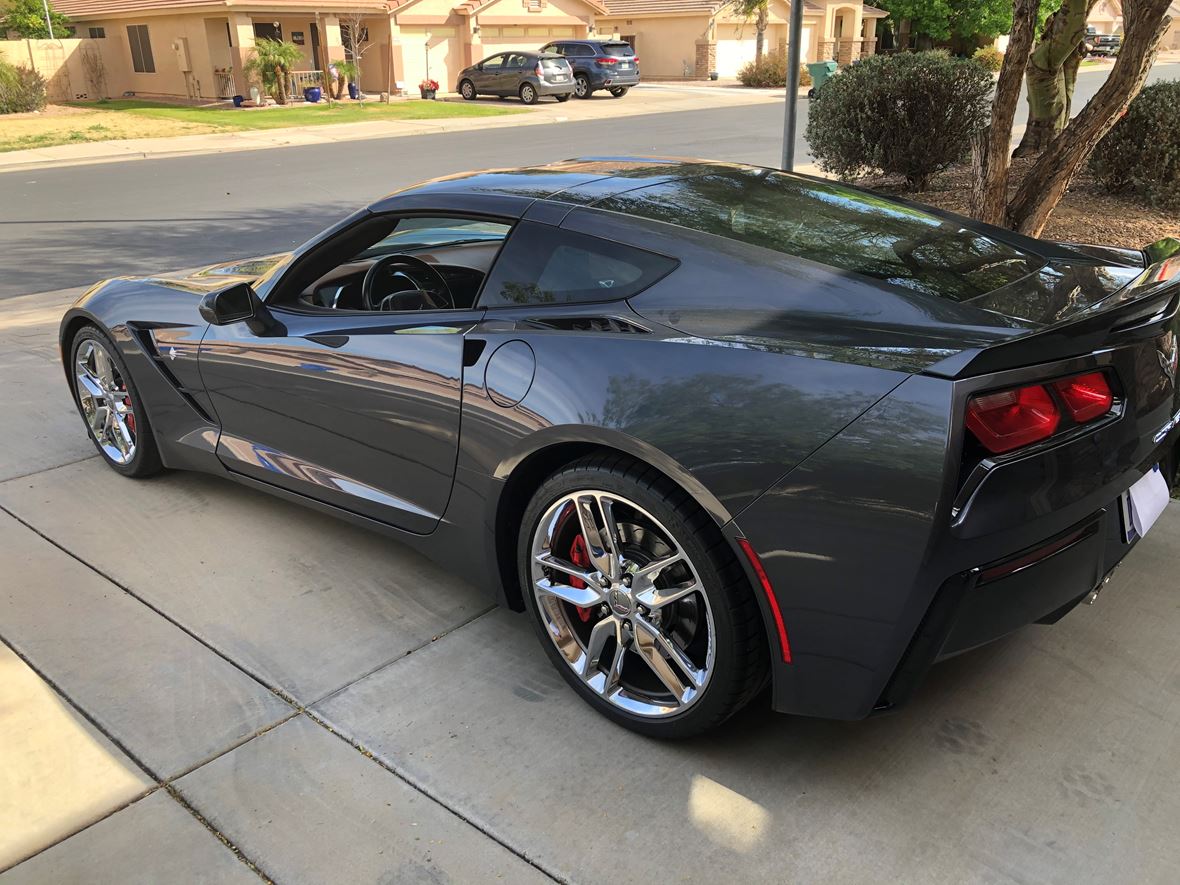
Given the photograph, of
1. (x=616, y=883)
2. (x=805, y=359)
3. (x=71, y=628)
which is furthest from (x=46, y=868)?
(x=805, y=359)

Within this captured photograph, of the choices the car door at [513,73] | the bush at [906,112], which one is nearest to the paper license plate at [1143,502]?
the bush at [906,112]

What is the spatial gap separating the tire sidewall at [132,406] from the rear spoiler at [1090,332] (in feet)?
11.5

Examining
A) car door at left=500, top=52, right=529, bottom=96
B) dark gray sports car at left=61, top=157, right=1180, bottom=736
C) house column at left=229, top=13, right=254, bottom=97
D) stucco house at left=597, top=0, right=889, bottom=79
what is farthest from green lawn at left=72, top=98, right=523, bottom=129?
dark gray sports car at left=61, top=157, right=1180, bottom=736

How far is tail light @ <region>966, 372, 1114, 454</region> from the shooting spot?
2.13 m

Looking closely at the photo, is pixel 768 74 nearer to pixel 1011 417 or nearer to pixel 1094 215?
pixel 1094 215

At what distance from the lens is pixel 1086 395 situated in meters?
2.33

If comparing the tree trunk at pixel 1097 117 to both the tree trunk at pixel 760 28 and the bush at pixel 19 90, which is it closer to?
the bush at pixel 19 90

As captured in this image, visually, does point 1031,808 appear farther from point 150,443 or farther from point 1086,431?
point 150,443

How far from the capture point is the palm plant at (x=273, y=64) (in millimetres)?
30984

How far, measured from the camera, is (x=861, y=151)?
35.5ft

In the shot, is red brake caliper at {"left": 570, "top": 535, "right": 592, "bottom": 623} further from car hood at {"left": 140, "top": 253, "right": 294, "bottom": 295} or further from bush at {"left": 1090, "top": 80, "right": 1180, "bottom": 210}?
bush at {"left": 1090, "top": 80, "right": 1180, "bottom": 210}

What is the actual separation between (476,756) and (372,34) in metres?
39.0

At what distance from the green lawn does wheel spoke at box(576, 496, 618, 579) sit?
24840mm

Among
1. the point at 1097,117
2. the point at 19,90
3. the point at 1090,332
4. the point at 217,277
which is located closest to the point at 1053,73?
the point at 1097,117
